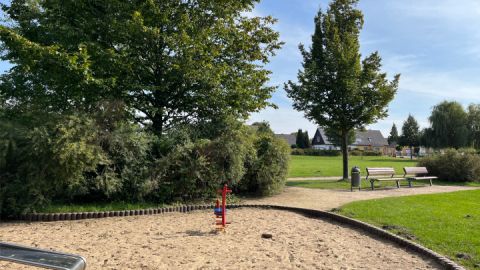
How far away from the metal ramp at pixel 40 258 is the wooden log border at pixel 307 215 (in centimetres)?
500

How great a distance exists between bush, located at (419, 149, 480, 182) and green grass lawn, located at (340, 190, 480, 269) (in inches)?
295

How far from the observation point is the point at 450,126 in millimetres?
51719

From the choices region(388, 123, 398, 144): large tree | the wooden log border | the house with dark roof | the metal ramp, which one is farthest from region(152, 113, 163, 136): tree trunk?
region(388, 123, 398, 144): large tree

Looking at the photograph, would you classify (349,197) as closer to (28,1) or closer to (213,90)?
(213,90)

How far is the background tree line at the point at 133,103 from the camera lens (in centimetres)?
905

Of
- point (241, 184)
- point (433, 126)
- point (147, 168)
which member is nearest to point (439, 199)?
point (241, 184)

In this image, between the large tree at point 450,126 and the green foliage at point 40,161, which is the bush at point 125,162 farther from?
the large tree at point 450,126

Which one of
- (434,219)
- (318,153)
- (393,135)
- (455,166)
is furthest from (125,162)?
(393,135)

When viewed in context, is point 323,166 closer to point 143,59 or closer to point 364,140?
point 143,59

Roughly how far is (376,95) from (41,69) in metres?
14.4

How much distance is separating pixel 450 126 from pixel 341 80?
134 feet

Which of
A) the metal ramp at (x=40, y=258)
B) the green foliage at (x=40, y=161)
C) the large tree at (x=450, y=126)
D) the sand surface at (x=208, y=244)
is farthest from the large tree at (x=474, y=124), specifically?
the metal ramp at (x=40, y=258)

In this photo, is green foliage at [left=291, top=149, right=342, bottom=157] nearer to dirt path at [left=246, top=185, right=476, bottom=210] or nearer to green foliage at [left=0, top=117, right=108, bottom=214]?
dirt path at [left=246, top=185, right=476, bottom=210]

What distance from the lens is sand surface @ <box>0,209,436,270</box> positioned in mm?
5750
